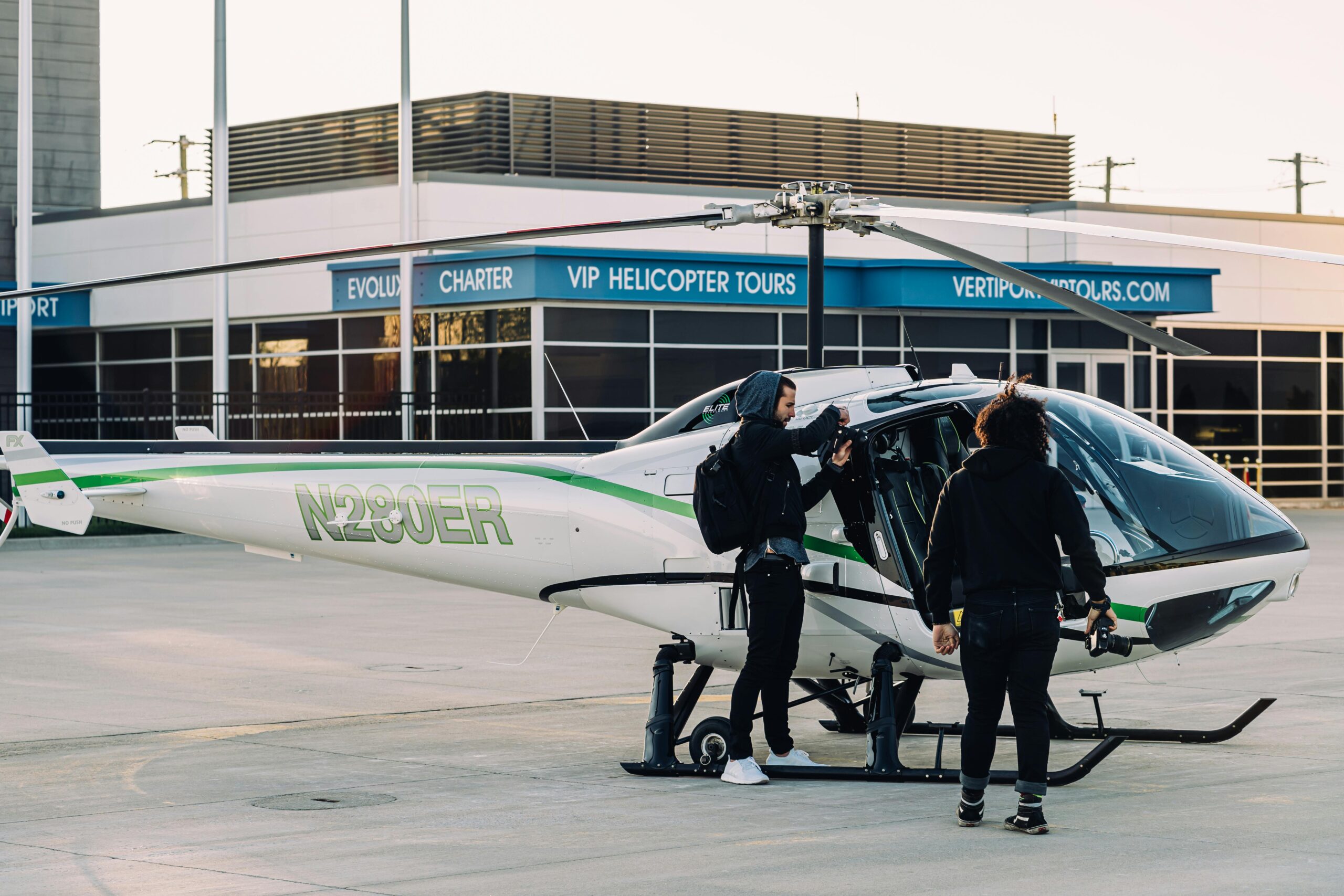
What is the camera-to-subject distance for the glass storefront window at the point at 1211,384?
36.0m

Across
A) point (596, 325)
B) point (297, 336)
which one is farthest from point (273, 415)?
point (596, 325)

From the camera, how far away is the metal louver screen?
38344 millimetres

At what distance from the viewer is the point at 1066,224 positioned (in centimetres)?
811

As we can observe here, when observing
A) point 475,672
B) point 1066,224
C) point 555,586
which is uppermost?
point 1066,224

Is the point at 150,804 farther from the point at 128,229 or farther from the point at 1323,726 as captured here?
the point at 128,229

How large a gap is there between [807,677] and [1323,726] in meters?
3.21

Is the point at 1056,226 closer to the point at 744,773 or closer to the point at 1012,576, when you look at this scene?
the point at 1012,576

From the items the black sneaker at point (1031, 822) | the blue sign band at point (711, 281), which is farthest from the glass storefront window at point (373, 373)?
the black sneaker at point (1031, 822)

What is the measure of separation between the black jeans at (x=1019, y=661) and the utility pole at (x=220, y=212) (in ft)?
74.7

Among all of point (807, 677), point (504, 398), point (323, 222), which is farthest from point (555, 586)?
point (323, 222)

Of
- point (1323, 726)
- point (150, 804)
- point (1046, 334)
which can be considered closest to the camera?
point (150, 804)

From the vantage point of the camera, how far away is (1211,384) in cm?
3616

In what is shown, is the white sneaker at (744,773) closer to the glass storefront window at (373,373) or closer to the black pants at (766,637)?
the black pants at (766,637)

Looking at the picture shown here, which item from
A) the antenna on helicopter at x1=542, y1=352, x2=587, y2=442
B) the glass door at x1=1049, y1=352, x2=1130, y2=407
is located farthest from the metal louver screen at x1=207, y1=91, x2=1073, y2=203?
the antenna on helicopter at x1=542, y1=352, x2=587, y2=442
